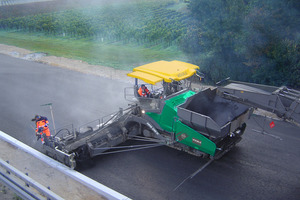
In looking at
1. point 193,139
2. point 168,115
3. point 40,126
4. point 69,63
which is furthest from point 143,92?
point 69,63

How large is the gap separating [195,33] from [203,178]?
1220 centimetres

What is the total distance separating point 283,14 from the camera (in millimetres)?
13898

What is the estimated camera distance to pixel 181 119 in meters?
7.88

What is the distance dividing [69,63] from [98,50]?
6.83 meters

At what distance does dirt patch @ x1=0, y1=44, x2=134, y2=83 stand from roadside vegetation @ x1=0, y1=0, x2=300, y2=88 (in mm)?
1331

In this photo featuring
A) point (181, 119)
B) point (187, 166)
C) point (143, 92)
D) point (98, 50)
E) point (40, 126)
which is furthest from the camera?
point (98, 50)

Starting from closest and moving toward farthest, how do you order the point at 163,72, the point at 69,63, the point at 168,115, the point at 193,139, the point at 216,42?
the point at 193,139 < the point at 168,115 < the point at 163,72 < the point at 216,42 < the point at 69,63

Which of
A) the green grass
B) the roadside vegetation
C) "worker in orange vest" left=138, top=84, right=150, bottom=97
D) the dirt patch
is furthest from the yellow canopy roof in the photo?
the green grass

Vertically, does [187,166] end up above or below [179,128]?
below

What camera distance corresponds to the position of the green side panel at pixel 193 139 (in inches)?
294

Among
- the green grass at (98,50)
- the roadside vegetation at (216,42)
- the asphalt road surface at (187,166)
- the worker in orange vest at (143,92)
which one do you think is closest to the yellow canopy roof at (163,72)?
the worker in orange vest at (143,92)

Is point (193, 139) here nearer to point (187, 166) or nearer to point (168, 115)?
point (187, 166)

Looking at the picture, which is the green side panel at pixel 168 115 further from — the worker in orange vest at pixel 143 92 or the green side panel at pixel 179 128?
the worker in orange vest at pixel 143 92

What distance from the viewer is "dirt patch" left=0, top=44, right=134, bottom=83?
18.2 m
